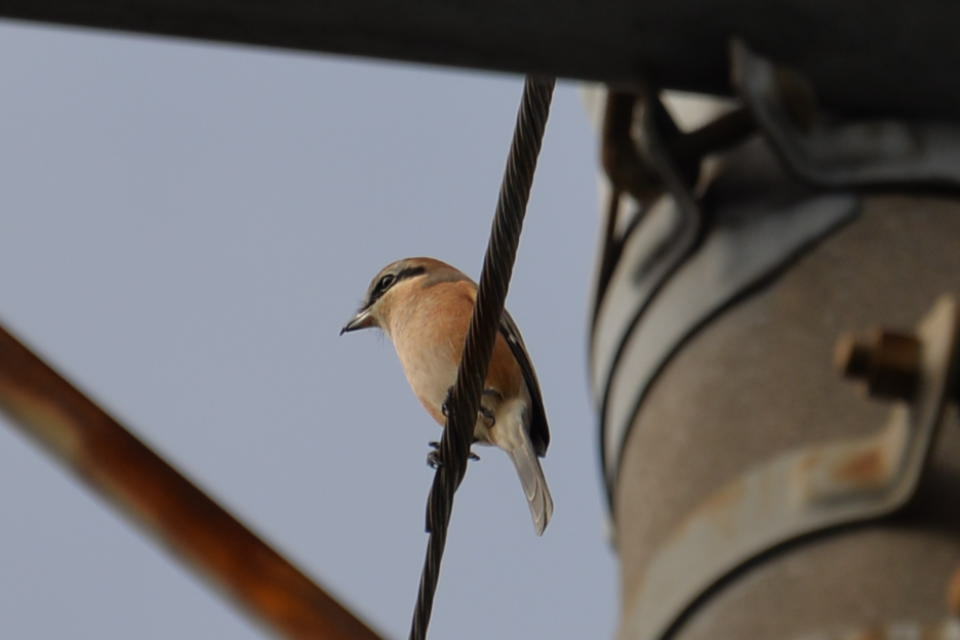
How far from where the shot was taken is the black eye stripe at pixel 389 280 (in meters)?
7.08

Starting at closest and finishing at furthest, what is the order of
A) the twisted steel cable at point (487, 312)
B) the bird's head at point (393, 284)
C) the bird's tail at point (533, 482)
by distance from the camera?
1. the twisted steel cable at point (487, 312)
2. the bird's tail at point (533, 482)
3. the bird's head at point (393, 284)

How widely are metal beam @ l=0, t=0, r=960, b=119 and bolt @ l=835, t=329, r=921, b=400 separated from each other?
51 cm

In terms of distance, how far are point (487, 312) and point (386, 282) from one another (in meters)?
3.84

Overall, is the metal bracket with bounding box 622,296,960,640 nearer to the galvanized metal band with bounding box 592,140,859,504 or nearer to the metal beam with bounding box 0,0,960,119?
the galvanized metal band with bounding box 592,140,859,504

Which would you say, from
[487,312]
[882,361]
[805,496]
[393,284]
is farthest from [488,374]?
[882,361]

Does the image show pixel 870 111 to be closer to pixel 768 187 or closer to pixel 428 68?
pixel 768 187

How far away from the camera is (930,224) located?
207 cm

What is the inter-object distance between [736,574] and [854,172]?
56 cm

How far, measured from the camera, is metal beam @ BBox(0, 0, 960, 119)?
2.12 m

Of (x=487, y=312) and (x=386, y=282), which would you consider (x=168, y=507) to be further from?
(x=386, y=282)

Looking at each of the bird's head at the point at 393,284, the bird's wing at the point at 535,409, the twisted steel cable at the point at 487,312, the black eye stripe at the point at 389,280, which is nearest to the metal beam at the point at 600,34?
the twisted steel cable at the point at 487,312

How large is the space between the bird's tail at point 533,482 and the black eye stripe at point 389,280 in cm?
132

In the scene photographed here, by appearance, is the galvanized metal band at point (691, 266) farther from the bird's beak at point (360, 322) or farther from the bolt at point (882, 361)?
the bird's beak at point (360, 322)

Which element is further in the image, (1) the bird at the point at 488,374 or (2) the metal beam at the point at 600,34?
(1) the bird at the point at 488,374
